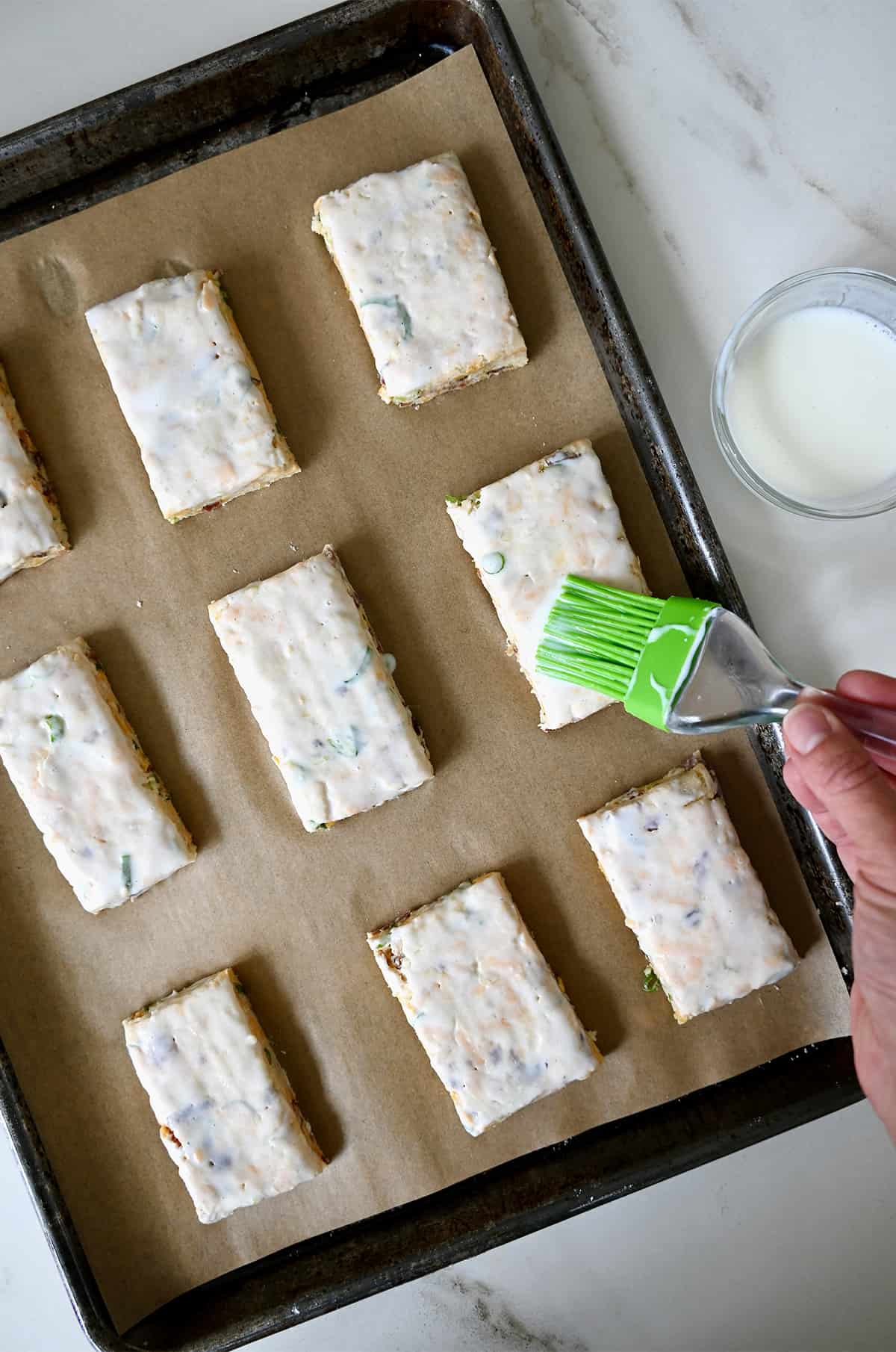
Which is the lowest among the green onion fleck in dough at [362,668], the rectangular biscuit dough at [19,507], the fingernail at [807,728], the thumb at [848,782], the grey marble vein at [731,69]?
the thumb at [848,782]

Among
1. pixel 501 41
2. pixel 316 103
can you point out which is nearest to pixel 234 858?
pixel 316 103

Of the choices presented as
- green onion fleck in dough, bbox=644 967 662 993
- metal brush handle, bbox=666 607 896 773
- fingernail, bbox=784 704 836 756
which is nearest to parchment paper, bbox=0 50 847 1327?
green onion fleck in dough, bbox=644 967 662 993

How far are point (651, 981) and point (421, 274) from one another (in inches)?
66.9

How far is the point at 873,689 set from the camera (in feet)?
6.49

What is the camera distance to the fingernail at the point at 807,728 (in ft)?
5.74

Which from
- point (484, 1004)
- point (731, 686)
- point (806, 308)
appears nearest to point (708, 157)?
point (806, 308)

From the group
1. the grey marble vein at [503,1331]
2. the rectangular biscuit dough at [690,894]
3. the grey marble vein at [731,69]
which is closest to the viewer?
the rectangular biscuit dough at [690,894]

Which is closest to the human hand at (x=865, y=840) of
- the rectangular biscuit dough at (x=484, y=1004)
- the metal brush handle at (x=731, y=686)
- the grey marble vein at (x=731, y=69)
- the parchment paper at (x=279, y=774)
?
the metal brush handle at (x=731, y=686)

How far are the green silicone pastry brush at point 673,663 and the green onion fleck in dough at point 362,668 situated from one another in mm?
395

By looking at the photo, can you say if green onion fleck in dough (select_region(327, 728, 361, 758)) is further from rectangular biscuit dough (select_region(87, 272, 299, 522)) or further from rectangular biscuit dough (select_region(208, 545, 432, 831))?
rectangular biscuit dough (select_region(87, 272, 299, 522))

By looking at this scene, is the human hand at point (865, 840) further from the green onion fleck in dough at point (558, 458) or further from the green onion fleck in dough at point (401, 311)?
the green onion fleck in dough at point (401, 311)

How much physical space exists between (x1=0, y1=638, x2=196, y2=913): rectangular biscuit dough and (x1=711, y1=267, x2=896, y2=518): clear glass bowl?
1569mm

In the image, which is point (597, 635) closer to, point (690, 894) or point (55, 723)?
point (690, 894)

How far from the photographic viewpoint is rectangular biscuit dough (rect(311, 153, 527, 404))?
2.21m
